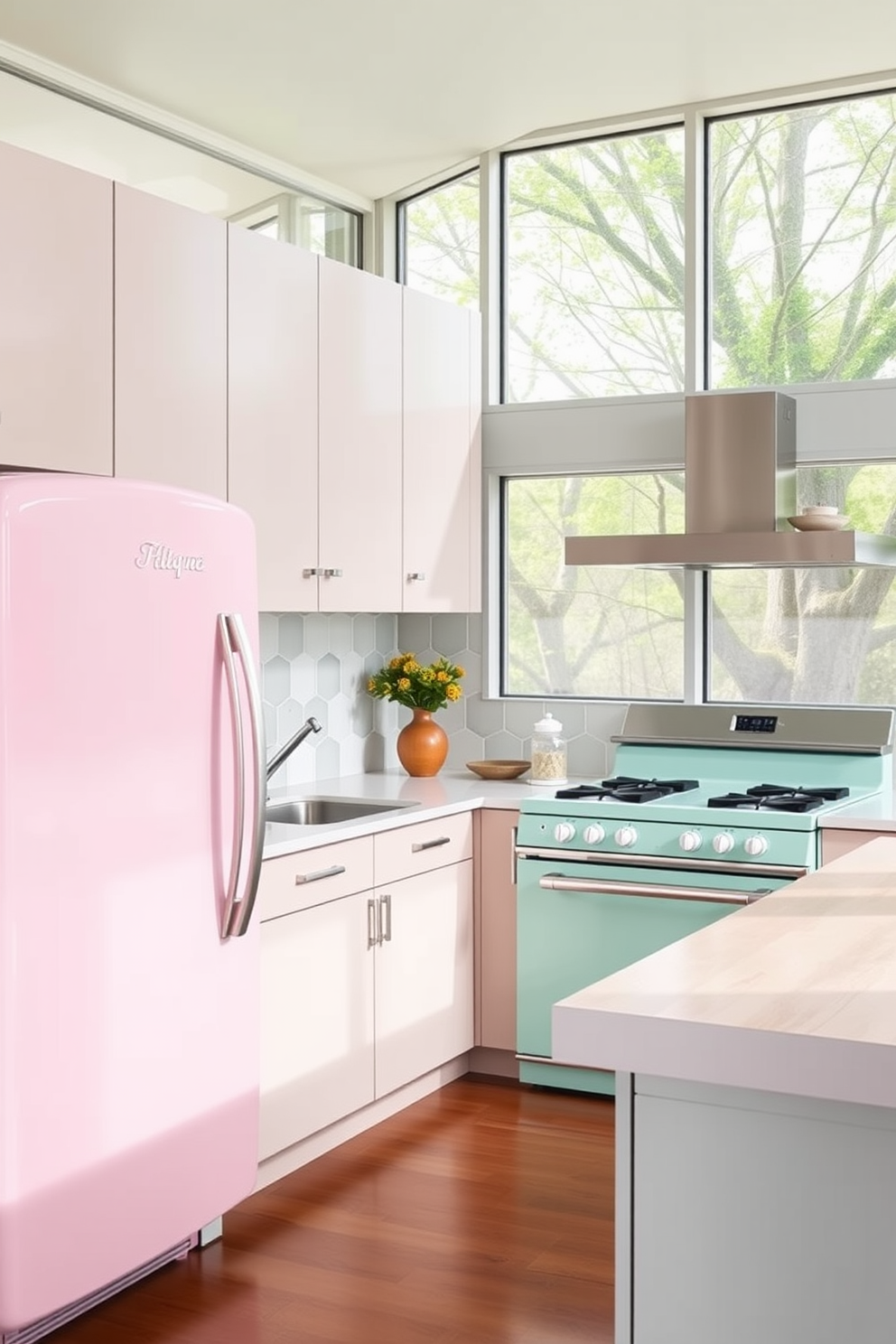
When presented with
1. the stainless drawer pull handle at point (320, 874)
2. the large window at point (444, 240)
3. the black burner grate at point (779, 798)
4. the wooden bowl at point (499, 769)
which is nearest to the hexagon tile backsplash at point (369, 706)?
the wooden bowl at point (499, 769)

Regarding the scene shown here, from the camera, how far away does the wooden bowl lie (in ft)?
15.7

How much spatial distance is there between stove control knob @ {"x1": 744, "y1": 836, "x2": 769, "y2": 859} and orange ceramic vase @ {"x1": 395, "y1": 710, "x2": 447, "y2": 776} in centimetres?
126

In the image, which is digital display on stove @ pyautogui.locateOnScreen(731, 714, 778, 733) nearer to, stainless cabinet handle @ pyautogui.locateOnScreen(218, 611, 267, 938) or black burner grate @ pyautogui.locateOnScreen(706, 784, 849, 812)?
black burner grate @ pyautogui.locateOnScreen(706, 784, 849, 812)

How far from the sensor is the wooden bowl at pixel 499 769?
15.7 feet

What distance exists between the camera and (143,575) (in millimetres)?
2729

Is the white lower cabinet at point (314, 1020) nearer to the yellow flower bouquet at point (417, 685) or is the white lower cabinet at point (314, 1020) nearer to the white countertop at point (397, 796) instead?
the white countertop at point (397, 796)

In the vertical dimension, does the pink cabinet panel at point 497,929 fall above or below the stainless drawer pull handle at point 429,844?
below

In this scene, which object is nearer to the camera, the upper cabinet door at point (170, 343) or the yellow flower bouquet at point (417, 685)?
the upper cabinet door at point (170, 343)

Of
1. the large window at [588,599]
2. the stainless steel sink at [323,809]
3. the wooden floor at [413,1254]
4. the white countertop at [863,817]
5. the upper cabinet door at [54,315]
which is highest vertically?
the upper cabinet door at [54,315]

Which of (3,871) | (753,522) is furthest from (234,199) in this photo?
(3,871)

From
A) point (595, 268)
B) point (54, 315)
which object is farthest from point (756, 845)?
point (54, 315)

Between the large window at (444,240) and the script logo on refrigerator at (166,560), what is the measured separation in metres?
2.55

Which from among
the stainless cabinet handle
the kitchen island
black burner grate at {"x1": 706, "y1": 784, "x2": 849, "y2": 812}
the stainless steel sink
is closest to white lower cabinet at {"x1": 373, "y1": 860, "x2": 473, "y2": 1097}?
the stainless steel sink

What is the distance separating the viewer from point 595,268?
4941 mm
